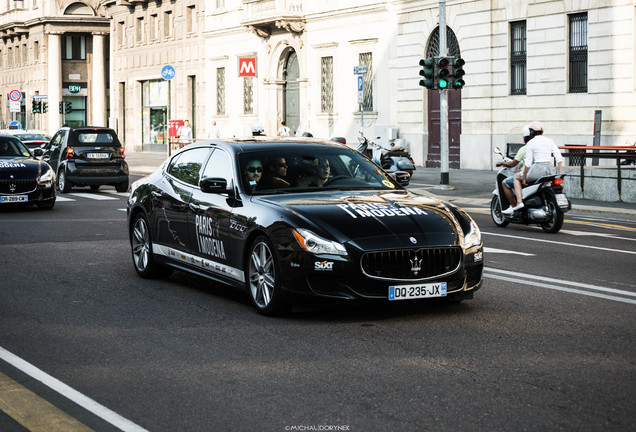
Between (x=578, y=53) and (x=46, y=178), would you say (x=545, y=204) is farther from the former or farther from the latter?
(x=578, y=53)

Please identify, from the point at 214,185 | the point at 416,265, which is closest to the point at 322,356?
the point at 416,265

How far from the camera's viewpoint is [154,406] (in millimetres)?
6062

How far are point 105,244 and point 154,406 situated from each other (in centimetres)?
903

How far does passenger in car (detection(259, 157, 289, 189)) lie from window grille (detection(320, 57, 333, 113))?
111 feet

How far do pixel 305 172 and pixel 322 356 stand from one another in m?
2.85

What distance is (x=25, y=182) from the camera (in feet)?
68.7

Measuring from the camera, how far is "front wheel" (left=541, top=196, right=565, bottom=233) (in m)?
16.7

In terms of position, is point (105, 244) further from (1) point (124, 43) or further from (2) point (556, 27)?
(1) point (124, 43)

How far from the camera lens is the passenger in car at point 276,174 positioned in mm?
9691

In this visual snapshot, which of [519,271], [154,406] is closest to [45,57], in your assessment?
[519,271]

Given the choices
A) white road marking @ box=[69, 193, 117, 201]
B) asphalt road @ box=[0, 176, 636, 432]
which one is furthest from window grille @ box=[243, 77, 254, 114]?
asphalt road @ box=[0, 176, 636, 432]

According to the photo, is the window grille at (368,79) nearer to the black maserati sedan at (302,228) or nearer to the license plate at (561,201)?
the license plate at (561,201)

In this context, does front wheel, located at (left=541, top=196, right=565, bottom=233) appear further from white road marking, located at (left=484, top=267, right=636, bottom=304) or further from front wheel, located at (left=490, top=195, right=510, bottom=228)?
white road marking, located at (left=484, top=267, right=636, bottom=304)

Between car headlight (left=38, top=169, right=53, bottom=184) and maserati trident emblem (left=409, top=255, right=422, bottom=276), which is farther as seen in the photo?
car headlight (left=38, top=169, right=53, bottom=184)
